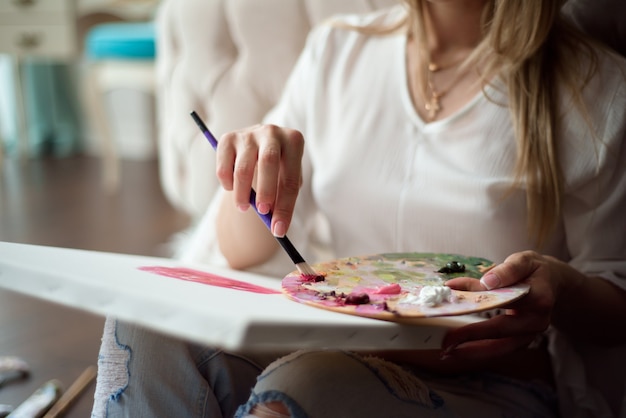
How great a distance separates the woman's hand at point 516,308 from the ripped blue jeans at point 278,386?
0.05 m

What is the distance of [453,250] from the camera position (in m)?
0.89

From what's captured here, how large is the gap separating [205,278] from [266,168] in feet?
0.40

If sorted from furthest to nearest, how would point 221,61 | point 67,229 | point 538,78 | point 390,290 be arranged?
point 67,229 < point 221,61 < point 538,78 < point 390,290

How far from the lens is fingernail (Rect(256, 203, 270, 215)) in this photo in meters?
0.69

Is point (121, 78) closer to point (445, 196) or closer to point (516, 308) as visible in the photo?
point (445, 196)

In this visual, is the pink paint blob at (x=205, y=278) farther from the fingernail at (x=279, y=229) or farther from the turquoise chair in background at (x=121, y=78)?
the turquoise chair in background at (x=121, y=78)

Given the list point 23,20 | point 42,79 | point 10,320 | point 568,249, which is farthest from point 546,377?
point 42,79

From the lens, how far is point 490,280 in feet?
2.05

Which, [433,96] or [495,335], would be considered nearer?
[495,335]

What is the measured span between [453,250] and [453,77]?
0.75ft

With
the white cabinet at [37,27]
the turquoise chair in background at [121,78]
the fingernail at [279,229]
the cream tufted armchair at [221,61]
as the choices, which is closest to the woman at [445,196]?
the fingernail at [279,229]

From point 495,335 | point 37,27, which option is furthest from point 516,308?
point 37,27

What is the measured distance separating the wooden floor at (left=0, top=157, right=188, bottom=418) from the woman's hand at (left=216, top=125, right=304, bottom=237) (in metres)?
0.21

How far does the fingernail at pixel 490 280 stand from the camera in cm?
62
